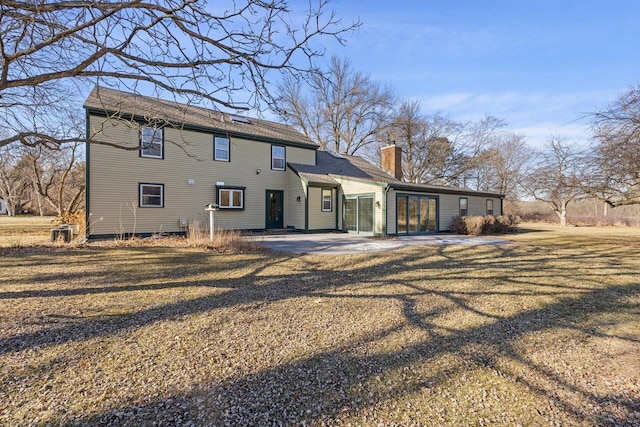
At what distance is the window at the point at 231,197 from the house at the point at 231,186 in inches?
1.9

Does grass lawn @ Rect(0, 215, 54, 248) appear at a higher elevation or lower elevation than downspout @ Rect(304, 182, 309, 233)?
lower

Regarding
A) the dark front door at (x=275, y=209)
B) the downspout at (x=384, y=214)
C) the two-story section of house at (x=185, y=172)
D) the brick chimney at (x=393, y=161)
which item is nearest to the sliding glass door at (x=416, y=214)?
the downspout at (x=384, y=214)

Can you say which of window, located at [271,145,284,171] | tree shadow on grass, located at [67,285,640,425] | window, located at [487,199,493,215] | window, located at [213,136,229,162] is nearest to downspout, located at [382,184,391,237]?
window, located at [271,145,284,171]

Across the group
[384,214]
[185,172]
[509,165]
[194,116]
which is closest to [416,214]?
[384,214]

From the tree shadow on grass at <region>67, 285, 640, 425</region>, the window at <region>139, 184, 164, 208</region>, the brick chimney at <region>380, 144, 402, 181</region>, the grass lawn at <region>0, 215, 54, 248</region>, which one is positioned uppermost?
the brick chimney at <region>380, 144, 402, 181</region>

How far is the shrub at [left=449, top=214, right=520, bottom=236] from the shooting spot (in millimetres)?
16172

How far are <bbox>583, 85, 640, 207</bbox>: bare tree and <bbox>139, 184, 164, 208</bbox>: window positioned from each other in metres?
16.9

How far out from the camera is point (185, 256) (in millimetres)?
8539

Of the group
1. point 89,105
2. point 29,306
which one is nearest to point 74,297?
point 29,306

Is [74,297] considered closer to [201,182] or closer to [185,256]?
[185,256]

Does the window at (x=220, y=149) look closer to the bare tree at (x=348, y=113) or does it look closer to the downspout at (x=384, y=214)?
the downspout at (x=384, y=214)

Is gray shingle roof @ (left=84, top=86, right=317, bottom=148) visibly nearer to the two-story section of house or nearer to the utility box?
the two-story section of house

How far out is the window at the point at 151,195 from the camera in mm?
13260

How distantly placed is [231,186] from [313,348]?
13066mm
